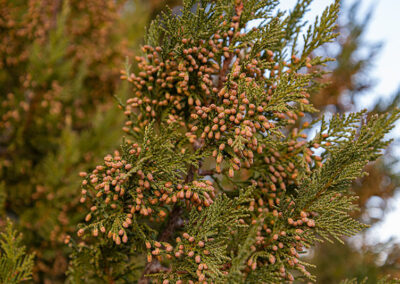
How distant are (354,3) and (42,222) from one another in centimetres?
487

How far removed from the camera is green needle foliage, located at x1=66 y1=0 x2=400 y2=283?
1177 mm

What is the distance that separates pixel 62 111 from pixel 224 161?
106 inches

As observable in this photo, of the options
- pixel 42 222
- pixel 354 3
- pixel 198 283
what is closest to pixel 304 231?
pixel 198 283

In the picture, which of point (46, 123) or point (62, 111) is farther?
point (62, 111)

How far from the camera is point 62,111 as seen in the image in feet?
11.1

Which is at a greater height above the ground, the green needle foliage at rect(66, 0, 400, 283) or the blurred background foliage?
the blurred background foliage

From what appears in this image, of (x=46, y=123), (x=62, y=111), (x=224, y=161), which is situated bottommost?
(x=224, y=161)

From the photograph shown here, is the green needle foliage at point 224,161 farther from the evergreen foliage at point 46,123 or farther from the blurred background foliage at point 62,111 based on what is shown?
the evergreen foliage at point 46,123

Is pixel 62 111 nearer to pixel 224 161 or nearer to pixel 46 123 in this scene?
pixel 46 123

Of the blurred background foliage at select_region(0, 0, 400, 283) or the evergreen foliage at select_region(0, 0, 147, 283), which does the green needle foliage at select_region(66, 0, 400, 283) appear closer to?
the blurred background foliage at select_region(0, 0, 400, 283)

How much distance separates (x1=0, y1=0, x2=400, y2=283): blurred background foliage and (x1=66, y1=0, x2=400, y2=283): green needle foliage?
79 cm

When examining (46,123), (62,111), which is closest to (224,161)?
(46,123)

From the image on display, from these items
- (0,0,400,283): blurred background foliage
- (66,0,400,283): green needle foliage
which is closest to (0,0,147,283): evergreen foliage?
(0,0,400,283): blurred background foliage

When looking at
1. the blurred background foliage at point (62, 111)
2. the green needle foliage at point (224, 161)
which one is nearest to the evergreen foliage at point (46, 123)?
the blurred background foliage at point (62, 111)
